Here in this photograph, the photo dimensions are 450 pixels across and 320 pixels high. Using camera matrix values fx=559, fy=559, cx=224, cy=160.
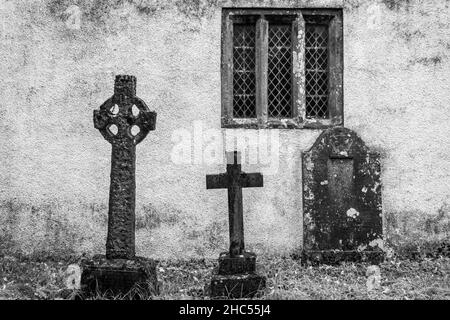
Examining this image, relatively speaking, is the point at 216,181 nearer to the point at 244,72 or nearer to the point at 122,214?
the point at 122,214

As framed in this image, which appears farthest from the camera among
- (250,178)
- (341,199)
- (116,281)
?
(341,199)

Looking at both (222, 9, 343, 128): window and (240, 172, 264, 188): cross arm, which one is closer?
(240, 172, 264, 188): cross arm

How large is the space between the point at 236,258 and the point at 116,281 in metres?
1.21

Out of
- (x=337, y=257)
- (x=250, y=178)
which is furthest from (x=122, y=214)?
(x=337, y=257)

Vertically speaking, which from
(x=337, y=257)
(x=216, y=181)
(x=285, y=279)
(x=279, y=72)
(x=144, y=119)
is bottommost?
(x=285, y=279)

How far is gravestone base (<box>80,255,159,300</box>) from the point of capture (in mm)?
5203

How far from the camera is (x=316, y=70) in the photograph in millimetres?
7883

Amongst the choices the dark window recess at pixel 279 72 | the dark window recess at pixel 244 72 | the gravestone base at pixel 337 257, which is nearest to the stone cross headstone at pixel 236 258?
the gravestone base at pixel 337 257

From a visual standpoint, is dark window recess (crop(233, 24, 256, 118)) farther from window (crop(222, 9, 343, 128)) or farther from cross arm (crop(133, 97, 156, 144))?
cross arm (crop(133, 97, 156, 144))

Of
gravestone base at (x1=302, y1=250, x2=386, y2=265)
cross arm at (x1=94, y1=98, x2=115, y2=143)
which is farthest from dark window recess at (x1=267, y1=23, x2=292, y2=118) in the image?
cross arm at (x1=94, y1=98, x2=115, y2=143)

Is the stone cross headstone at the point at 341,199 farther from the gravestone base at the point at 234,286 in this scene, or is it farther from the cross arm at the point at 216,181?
the gravestone base at the point at 234,286

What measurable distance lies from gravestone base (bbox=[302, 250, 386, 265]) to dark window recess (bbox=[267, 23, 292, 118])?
1962 mm

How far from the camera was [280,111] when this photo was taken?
25.9 ft

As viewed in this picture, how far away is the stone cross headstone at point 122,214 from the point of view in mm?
5238
